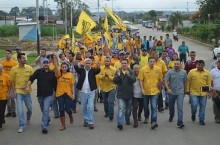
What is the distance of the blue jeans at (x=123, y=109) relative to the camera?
981cm

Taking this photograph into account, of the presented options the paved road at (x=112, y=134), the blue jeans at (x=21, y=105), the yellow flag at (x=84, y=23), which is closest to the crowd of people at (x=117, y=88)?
the blue jeans at (x=21, y=105)

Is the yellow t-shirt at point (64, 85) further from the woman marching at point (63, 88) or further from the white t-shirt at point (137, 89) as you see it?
the white t-shirt at point (137, 89)

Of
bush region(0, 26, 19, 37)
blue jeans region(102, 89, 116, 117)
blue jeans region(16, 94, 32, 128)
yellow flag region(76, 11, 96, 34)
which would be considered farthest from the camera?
bush region(0, 26, 19, 37)

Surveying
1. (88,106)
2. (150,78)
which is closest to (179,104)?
(150,78)

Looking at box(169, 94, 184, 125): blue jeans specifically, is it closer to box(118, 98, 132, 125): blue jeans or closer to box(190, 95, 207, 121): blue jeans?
box(190, 95, 207, 121): blue jeans

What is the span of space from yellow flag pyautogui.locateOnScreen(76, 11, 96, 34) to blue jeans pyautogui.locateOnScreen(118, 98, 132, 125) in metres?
7.20

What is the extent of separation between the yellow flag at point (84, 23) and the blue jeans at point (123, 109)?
23.6 feet

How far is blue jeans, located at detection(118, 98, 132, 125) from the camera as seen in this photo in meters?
9.81

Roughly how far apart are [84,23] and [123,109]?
299 inches

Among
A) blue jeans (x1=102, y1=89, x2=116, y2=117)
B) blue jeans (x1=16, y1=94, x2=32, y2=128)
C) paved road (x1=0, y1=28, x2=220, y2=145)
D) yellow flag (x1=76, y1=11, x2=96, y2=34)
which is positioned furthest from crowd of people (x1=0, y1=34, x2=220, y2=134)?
yellow flag (x1=76, y1=11, x2=96, y2=34)

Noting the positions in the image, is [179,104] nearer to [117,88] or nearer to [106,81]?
[117,88]

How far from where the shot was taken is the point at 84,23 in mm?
16938

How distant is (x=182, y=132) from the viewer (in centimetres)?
957

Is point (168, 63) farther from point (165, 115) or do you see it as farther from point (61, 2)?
point (61, 2)
